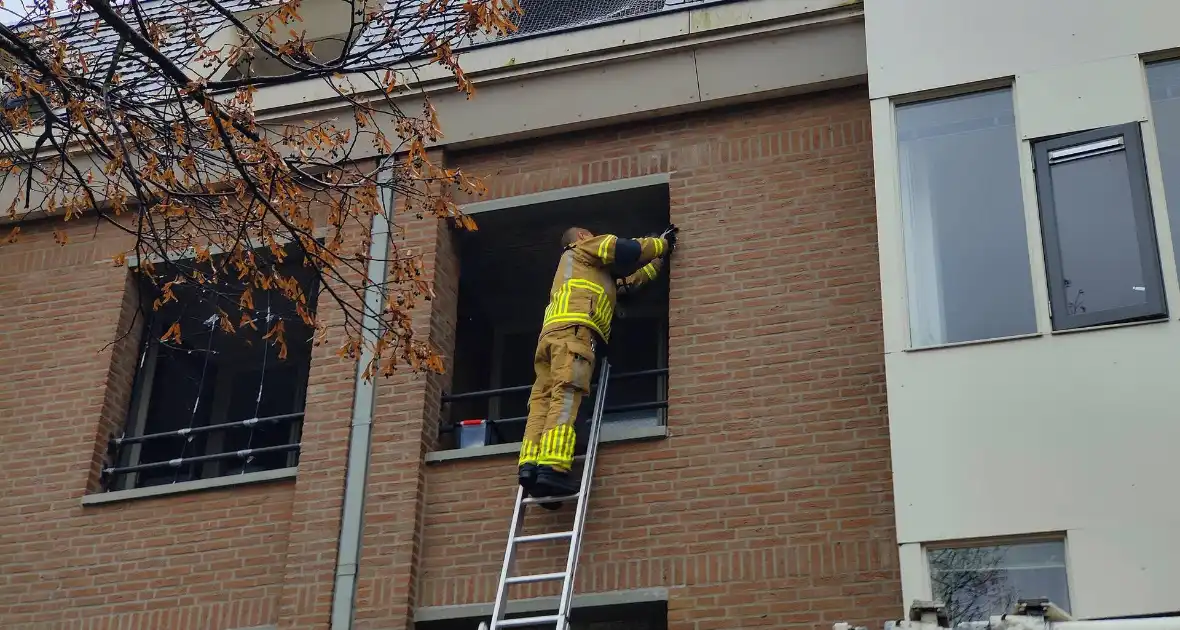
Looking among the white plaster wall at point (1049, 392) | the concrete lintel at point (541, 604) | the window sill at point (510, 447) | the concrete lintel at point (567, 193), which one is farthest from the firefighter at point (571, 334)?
the white plaster wall at point (1049, 392)

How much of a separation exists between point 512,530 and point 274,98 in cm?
431

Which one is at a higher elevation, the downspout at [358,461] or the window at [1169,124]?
the window at [1169,124]

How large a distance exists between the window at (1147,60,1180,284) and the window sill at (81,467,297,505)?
5893 millimetres

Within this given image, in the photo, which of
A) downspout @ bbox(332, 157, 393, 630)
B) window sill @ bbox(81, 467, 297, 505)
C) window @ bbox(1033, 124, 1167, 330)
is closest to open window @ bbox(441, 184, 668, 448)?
downspout @ bbox(332, 157, 393, 630)

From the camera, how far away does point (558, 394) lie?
32.1 feet

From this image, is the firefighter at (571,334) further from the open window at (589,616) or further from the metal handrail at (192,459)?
the metal handrail at (192,459)

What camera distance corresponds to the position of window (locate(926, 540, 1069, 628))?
25.8 feet

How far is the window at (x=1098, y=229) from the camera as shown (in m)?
8.29

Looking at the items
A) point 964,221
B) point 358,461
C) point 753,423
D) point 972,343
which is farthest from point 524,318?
point 972,343

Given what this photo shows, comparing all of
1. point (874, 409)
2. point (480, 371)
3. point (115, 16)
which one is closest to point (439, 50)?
point (115, 16)

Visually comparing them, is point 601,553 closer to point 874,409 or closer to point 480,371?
point 874,409

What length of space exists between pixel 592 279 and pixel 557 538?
6.17ft

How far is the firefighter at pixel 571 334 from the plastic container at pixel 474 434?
2.20 feet

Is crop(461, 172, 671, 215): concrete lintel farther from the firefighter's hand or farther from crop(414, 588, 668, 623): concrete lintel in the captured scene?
crop(414, 588, 668, 623): concrete lintel
